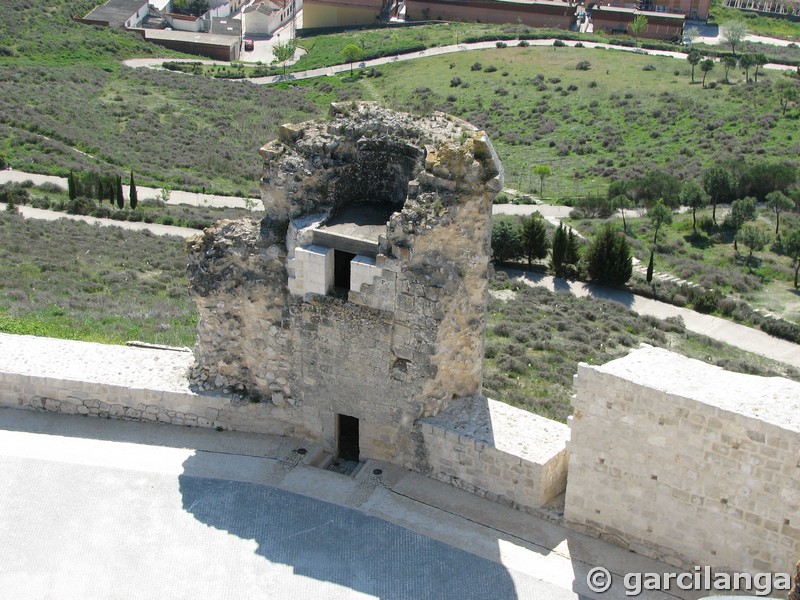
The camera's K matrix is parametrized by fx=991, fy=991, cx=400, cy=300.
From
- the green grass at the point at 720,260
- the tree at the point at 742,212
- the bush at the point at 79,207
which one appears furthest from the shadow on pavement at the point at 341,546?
the tree at the point at 742,212

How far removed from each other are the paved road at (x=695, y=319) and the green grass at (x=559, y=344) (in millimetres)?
1264

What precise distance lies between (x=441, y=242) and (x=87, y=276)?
48.8 ft

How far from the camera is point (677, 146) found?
53656 mm

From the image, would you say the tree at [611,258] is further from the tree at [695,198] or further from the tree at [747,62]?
the tree at [747,62]

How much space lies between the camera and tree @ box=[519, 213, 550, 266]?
35.5 metres

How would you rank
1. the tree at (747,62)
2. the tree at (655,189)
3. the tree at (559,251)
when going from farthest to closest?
1. the tree at (747,62)
2. the tree at (655,189)
3. the tree at (559,251)

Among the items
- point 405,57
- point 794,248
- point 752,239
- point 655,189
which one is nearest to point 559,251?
point 752,239

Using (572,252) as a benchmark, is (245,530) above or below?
above

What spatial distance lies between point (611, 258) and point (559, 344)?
35.5ft

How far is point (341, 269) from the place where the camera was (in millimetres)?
15125

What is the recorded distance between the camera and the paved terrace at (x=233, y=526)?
41.5ft

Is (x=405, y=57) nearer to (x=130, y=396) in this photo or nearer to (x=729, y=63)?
(x=729, y=63)

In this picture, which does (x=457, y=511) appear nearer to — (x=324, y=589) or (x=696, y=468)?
(x=324, y=589)

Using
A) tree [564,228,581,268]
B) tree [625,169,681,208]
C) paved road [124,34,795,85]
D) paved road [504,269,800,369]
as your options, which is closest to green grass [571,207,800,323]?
tree [625,169,681,208]
